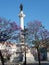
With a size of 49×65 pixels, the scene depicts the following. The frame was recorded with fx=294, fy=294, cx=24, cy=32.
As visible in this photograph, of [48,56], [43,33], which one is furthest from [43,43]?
[48,56]

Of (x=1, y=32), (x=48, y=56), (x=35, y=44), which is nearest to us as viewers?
(x=1, y=32)

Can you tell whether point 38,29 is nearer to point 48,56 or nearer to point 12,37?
point 12,37

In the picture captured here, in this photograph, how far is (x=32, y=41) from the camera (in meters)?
51.0

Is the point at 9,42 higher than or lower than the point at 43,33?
lower

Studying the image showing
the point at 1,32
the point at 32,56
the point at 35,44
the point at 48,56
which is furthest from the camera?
the point at 48,56

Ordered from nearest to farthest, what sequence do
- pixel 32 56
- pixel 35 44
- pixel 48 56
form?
pixel 35 44
pixel 32 56
pixel 48 56

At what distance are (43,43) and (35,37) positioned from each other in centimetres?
195

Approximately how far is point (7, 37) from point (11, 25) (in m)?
2.07

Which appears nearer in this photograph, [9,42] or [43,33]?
[9,42]

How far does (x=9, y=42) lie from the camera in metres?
37.4

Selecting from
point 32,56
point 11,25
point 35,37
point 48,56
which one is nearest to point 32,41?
point 35,37

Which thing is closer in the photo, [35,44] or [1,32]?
[1,32]

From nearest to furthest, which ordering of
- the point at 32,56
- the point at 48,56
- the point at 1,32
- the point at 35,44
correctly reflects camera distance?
the point at 1,32
the point at 35,44
the point at 32,56
the point at 48,56

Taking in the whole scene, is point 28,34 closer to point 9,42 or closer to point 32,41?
point 32,41
